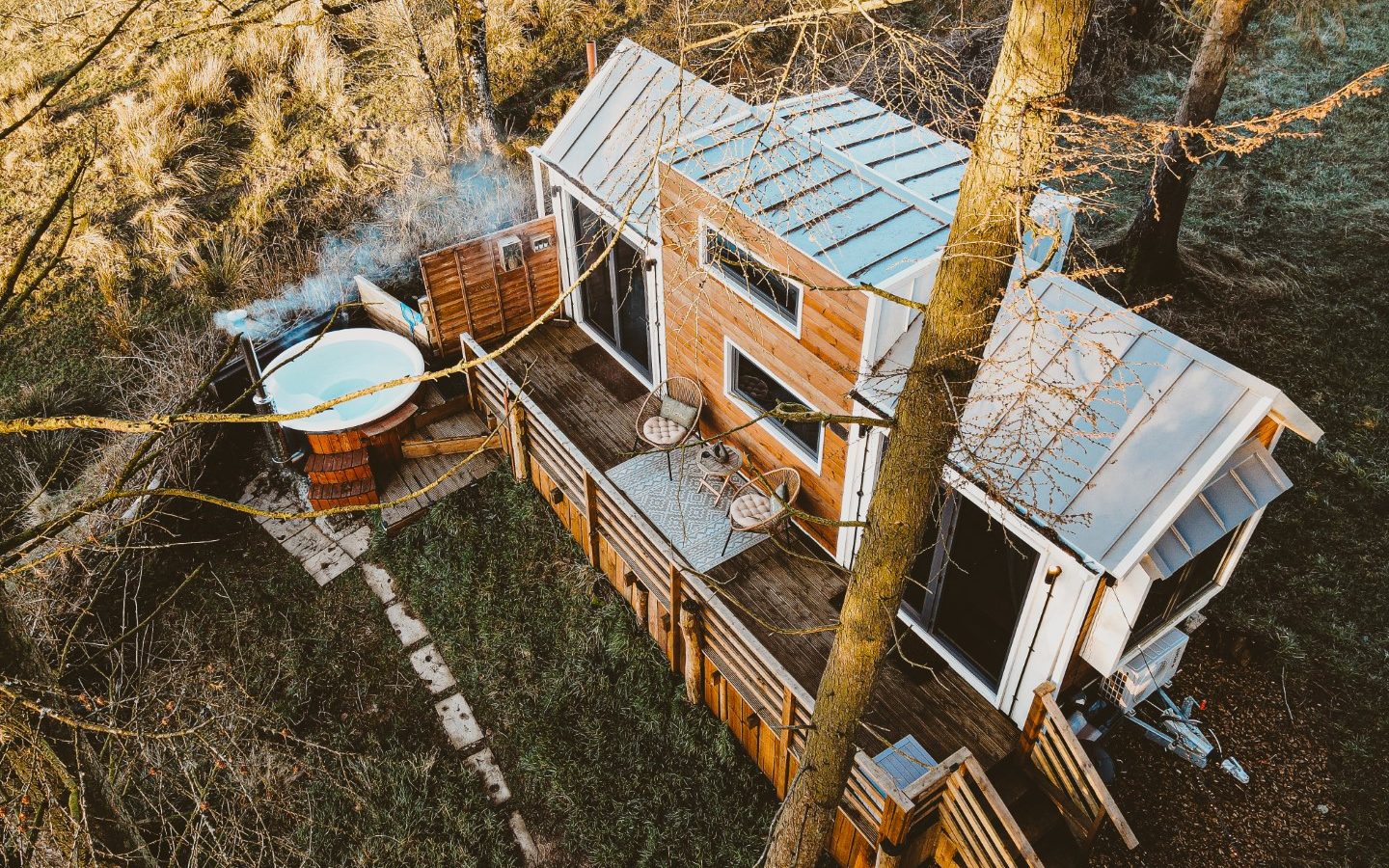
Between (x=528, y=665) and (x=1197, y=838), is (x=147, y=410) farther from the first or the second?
(x=1197, y=838)

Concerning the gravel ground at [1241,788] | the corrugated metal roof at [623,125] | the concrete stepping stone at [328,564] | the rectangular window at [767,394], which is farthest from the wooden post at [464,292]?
the gravel ground at [1241,788]

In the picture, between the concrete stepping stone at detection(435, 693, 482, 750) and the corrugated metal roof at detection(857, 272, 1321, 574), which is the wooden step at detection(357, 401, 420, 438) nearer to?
the concrete stepping stone at detection(435, 693, 482, 750)

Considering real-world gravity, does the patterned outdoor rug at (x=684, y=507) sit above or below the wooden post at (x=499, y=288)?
below

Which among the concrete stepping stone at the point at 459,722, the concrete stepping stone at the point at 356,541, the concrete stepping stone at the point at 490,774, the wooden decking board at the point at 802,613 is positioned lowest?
the concrete stepping stone at the point at 490,774

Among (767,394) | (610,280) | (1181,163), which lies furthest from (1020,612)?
(1181,163)

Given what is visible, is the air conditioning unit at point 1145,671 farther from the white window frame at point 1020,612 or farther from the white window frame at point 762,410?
the white window frame at point 762,410

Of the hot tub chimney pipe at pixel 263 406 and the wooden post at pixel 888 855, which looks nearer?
the wooden post at pixel 888 855

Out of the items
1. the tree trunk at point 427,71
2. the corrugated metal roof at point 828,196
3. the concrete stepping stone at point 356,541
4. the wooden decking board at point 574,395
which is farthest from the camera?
the tree trunk at point 427,71

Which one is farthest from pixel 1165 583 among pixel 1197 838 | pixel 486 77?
pixel 486 77

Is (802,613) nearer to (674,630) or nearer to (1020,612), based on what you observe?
(674,630)
